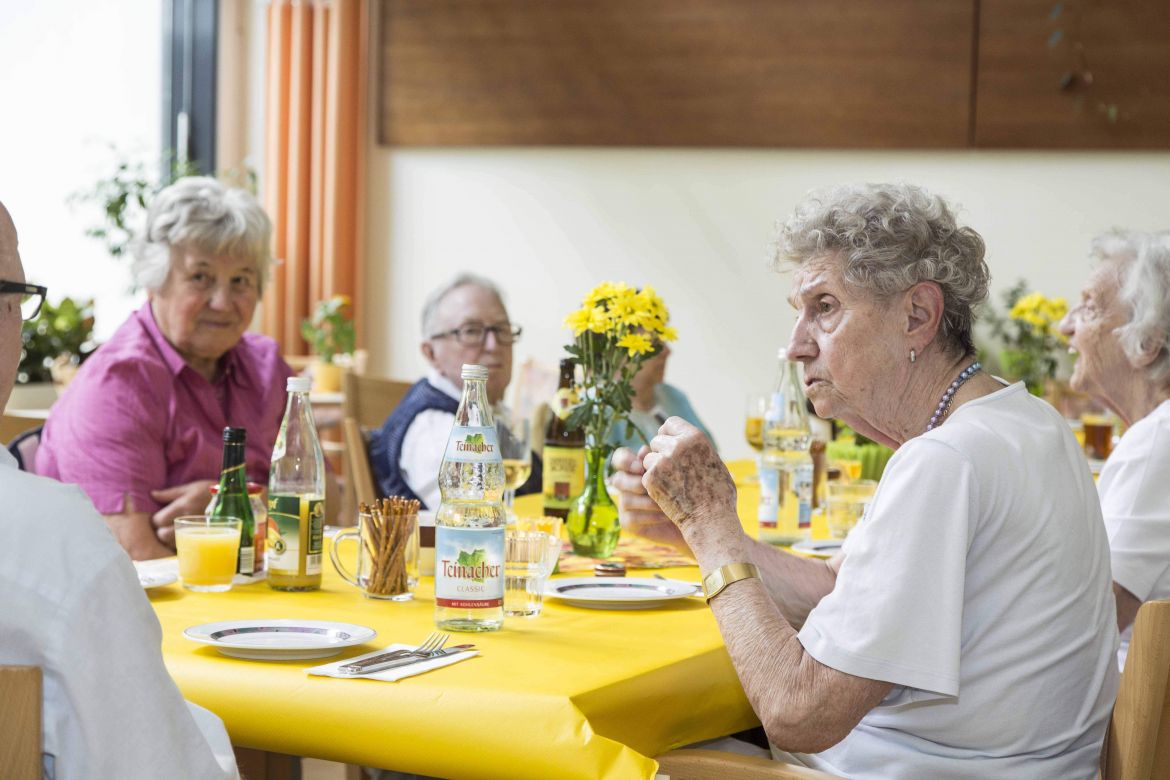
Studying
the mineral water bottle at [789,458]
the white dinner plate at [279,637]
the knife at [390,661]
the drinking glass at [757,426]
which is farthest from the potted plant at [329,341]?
the knife at [390,661]

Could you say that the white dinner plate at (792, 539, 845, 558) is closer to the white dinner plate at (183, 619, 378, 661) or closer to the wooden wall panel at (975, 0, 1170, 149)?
the white dinner plate at (183, 619, 378, 661)

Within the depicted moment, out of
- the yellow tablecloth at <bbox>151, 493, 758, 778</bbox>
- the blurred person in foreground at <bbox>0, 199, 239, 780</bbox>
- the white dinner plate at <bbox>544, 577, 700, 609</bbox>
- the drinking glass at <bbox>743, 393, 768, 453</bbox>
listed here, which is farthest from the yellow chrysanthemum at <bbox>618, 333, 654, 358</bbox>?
the blurred person in foreground at <bbox>0, 199, 239, 780</bbox>

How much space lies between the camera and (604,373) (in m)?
2.25

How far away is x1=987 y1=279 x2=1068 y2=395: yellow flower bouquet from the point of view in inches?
203

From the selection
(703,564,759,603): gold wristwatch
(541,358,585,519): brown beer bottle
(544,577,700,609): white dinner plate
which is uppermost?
(541,358,585,519): brown beer bottle

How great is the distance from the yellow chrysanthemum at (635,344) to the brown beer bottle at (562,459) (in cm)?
18

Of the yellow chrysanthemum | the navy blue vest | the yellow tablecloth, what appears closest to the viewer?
the yellow tablecloth

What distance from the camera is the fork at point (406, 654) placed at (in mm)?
1459

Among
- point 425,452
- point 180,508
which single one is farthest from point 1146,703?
point 425,452

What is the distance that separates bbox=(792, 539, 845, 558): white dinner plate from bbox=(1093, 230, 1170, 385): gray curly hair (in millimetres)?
636

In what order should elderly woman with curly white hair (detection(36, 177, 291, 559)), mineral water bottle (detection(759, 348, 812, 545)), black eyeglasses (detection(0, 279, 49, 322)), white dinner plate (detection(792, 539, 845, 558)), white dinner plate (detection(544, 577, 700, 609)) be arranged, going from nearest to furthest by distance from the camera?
black eyeglasses (detection(0, 279, 49, 322))
white dinner plate (detection(544, 577, 700, 609))
white dinner plate (detection(792, 539, 845, 558))
elderly woman with curly white hair (detection(36, 177, 291, 559))
mineral water bottle (detection(759, 348, 812, 545))

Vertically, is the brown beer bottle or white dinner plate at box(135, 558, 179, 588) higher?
the brown beer bottle

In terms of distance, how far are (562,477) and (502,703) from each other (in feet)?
3.49

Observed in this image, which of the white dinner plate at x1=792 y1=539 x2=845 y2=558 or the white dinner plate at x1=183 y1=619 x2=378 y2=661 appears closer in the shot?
the white dinner plate at x1=183 y1=619 x2=378 y2=661
